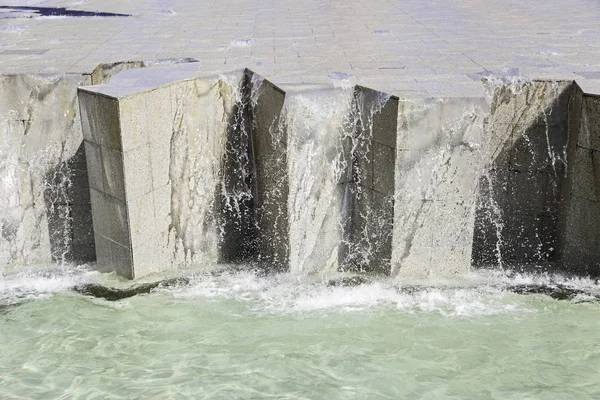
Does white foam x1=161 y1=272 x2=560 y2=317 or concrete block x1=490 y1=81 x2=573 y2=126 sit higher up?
concrete block x1=490 y1=81 x2=573 y2=126

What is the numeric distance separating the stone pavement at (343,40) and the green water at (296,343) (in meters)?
2.06

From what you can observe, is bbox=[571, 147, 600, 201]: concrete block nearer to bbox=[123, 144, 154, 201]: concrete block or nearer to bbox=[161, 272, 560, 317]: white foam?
bbox=[161, 272, 560, 317]: white foam

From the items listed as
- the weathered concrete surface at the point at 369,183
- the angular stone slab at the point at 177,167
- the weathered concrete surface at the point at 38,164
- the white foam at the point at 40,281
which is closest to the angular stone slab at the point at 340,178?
the weathered concrete surface at the point at 369,183

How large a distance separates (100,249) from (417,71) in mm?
3832

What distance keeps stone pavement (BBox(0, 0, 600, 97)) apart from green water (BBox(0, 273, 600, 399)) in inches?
81.1

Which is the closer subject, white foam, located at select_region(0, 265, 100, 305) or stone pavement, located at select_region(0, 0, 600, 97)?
white foam, located at select_region(0, 265, 100, 305)

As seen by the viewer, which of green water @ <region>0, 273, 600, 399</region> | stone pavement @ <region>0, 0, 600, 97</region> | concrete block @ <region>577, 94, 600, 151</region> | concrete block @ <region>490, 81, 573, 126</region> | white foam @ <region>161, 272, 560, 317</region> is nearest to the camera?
green water @ <region>0, 273, 600, 399</region>

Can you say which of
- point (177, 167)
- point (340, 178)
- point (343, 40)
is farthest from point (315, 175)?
point (343, 40)

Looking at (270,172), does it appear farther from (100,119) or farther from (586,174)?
(586,174)

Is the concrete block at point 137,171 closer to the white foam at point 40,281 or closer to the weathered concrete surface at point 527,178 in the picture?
the white foam at point 40,281

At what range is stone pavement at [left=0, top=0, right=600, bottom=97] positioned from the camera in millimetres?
7922

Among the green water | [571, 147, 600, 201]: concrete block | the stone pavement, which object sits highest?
the stone pavement

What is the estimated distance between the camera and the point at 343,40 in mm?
10078

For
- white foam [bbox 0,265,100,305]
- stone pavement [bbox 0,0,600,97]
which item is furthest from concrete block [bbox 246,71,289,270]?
white foam [bbox 0,265,100,305]
